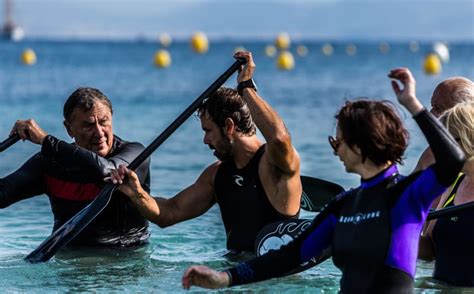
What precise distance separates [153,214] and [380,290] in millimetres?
2500

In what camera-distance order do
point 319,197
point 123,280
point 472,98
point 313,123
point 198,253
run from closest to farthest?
point 472,98, point 123,280, point 319,197, point 198,253, point 313,123

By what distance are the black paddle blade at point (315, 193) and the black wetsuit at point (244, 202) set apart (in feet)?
2.04

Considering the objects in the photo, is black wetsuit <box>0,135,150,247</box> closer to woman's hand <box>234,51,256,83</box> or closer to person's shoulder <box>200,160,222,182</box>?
person's shoulder <box>200,160,222,182</box>

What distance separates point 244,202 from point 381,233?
7.62 feet

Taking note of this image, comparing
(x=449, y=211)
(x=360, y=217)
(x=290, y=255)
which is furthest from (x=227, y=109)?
(x=360, y=217)

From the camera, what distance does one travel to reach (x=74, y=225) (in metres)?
6.48

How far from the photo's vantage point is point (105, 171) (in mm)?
6527

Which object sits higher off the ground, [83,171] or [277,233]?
[83,171]

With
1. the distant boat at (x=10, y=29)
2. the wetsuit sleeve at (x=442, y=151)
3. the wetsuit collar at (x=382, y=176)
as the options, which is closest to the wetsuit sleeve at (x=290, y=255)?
the wetsuit collar at (x=382, y=176)

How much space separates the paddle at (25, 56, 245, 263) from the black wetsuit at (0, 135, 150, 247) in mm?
269

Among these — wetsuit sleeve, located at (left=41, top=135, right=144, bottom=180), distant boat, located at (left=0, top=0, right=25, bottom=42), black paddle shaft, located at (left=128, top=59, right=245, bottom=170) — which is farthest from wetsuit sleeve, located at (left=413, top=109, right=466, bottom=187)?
distant boat, located at (left=0, top=0, right=25, bottom=42)

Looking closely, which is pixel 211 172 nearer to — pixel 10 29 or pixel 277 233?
pixel 277 233

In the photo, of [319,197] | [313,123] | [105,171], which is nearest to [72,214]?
[105,171]

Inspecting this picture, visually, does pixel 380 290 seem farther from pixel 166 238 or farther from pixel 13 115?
pixel 13 115
